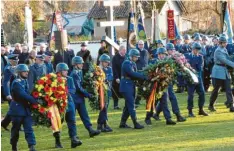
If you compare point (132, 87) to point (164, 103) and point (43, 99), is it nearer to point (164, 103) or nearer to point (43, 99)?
point (164, 103)

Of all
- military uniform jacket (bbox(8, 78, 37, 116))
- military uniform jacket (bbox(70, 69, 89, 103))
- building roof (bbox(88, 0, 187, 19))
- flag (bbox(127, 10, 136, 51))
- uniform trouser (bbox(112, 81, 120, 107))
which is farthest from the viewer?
building roof (bbox(88, 0, 187, 19))

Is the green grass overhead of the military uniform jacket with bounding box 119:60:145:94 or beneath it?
beneath

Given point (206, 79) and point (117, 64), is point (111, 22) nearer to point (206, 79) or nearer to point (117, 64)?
point (206, 79)

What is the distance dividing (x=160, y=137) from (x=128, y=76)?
6.31ft

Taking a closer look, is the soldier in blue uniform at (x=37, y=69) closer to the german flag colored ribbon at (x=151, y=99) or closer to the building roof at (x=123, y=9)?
the german flag colored ribbon at (x=151, y=99)

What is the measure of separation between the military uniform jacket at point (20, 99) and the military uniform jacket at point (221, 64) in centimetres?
668

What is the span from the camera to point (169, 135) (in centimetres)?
1410

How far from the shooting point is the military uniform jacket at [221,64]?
687 inches

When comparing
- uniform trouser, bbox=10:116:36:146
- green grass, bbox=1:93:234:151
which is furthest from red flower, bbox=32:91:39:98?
green grass, bbox=1:93:234:151

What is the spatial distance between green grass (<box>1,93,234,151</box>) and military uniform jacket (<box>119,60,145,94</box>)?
0.98 m

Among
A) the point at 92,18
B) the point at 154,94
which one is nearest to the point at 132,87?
the point at 154,94

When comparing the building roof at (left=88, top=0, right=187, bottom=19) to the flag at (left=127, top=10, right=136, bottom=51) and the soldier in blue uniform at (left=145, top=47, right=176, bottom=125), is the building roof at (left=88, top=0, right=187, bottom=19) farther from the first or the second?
the soldier in blue uniform at (left=145, top=47, right=176, bottom=125)

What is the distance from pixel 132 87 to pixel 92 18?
5679 cm

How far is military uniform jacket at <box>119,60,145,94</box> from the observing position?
15078 millimetres
